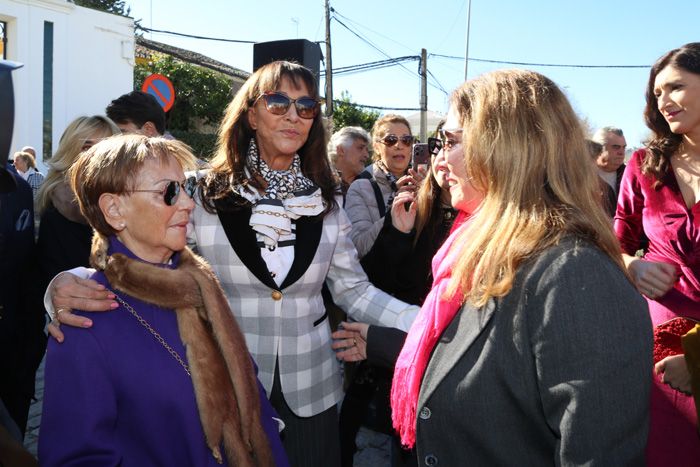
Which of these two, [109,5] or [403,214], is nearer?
[403,214]

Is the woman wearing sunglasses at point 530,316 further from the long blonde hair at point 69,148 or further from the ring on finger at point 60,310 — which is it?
the long blonde hair at point 69,148

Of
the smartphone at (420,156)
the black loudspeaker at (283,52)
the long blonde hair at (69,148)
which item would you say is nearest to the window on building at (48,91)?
the long blonde hair at (69,148)

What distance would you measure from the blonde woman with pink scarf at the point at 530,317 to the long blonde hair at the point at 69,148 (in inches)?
90.6

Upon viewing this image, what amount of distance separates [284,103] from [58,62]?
16849 millimetres

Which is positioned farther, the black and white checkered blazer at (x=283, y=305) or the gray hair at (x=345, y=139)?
the gray hair at (x=345, y=139)

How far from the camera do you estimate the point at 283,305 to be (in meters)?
2.40

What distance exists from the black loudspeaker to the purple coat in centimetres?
185

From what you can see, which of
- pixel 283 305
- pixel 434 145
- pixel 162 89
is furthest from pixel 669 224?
pixel 162 89

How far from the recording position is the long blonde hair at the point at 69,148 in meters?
3.01

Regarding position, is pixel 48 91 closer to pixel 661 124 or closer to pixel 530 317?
pixel 661 124

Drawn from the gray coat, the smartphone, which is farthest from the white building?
the gray coat

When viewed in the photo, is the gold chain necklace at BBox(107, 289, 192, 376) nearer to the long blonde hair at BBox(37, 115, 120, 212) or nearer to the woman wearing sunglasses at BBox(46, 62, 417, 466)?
the woman wearing sunglasses at BBox(46, 62, 417, 466)

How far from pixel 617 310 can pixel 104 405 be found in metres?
1.37

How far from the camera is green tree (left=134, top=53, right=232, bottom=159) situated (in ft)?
73.4
